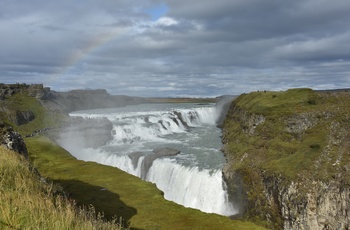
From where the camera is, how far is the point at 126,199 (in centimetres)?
3181

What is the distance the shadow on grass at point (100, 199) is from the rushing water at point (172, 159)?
1743 cm

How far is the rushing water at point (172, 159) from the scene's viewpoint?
4631cm

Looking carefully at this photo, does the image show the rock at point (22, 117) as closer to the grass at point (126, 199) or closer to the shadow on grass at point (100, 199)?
the grass at point (126, 199)

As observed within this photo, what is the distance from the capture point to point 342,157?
36.7m

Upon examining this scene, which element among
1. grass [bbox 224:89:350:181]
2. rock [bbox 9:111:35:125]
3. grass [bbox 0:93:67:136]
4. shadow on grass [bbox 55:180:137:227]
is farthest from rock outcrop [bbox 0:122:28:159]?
rock [bbox 9:111:35:125]

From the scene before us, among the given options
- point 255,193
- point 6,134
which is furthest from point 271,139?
point 6,134

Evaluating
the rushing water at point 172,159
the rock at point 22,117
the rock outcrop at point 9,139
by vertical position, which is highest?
the rock outcrop at point 9,139

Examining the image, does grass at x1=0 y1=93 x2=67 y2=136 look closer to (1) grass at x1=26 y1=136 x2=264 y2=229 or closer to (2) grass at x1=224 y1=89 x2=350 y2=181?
(1) grass at x1=26 y1=136 x2=264 y2=229

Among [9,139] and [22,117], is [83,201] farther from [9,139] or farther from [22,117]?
[22,117]

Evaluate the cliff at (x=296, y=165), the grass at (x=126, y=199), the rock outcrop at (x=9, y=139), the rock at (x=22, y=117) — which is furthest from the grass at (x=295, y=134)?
the rock at (x=22, y=117)

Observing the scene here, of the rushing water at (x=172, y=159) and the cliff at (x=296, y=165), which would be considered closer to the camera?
the cliff at (x=296, y=165)

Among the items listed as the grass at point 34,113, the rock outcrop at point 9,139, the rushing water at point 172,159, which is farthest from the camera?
the grass at point 34,113

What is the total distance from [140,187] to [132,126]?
59641mm

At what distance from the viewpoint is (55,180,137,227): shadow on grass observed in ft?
91.9
